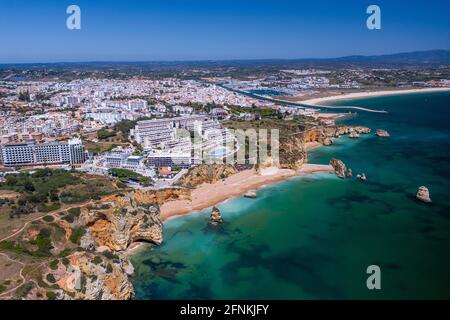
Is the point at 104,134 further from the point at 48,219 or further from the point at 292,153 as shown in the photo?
the point at 48,219

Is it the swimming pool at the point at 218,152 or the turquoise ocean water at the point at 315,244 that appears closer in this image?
the turquoise ocean water at the point at 315,244

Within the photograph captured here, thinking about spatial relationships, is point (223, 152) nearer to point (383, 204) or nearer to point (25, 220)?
point (383, 204)

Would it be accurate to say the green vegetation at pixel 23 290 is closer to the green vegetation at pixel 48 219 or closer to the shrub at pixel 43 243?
the shrub at pixel 43 243

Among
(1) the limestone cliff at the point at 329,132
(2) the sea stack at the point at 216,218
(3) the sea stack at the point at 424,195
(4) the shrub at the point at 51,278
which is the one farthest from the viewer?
(1) the limestone cliff at the point at 329,132

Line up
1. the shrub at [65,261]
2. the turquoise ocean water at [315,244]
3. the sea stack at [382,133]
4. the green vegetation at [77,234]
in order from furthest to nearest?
the sea stack at [382,133] → the green vegetation at [77,234] → the turquoise ocean water at [315,244] → the shrub at [65,261]

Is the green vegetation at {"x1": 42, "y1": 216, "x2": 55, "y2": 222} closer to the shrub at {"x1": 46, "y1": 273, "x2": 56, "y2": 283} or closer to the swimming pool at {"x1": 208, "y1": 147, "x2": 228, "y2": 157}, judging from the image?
the shrub at {"x1": 46, "y1": 273, "x2": 56, "y2": 283}

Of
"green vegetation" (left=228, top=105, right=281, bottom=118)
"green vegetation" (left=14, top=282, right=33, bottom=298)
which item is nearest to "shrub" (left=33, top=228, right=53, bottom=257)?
"green vegetation" (left=14, top=282, right=33, bottom=298)

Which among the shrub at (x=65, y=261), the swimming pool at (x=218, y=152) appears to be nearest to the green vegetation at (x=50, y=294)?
the shrub at (x=65, y=261)

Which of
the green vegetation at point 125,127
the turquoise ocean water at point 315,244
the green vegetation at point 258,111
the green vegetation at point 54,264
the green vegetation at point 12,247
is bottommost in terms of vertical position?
the turquoise ocean water at point 315,244
